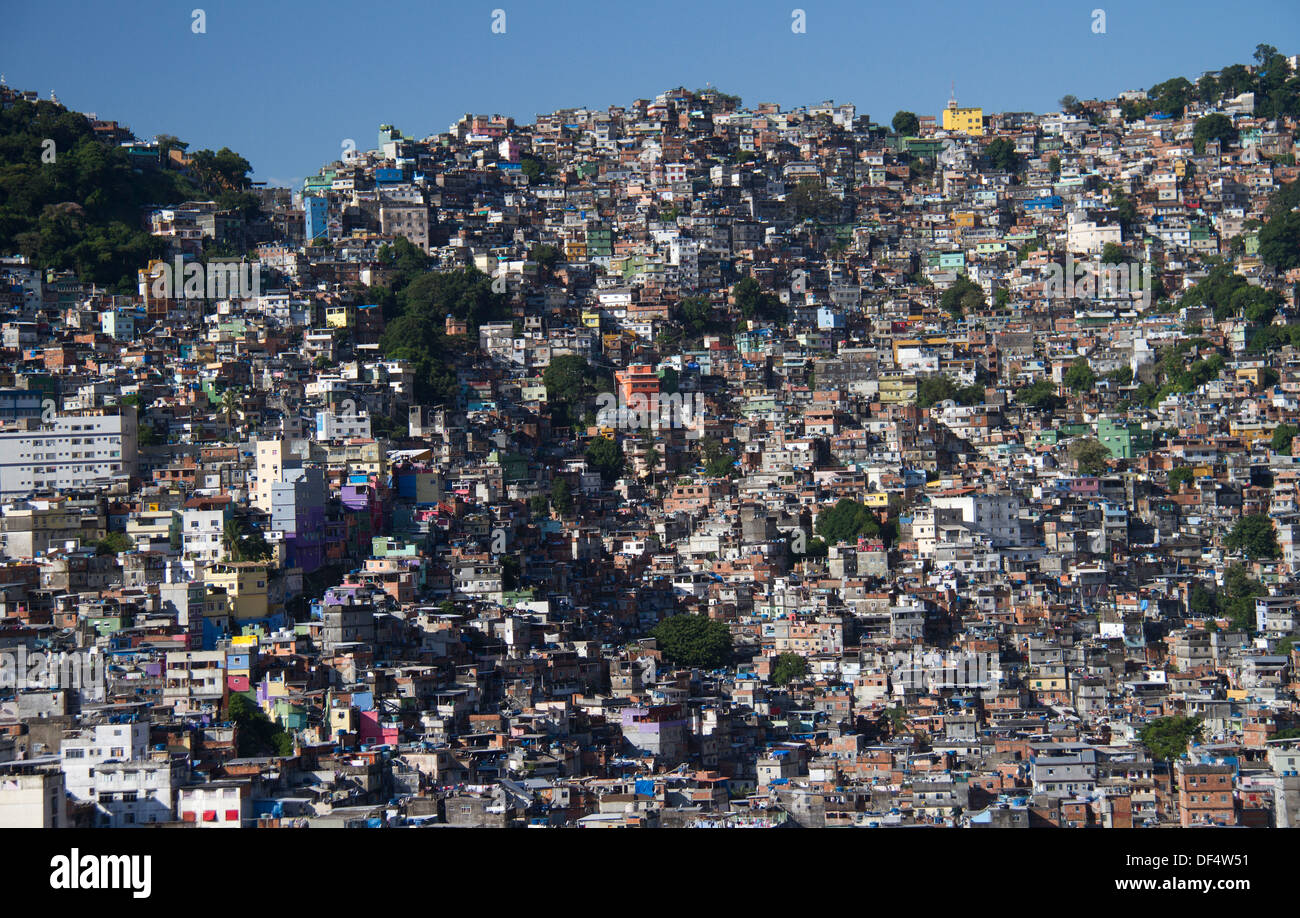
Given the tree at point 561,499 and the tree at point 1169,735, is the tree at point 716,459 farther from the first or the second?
the tree at point 1169,735

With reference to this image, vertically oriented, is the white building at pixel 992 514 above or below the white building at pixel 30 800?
above

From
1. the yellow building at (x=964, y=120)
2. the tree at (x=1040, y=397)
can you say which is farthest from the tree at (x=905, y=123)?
the tree at (x=1040, y=397)

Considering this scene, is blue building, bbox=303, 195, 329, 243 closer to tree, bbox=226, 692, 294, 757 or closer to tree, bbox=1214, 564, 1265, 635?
tree, bbox=1214, 564, 1265, 635

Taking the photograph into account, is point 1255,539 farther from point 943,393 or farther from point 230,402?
point 230,402

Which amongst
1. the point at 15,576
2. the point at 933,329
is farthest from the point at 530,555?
the point at 933,329

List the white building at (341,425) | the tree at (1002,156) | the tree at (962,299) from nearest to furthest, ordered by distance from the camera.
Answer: the white building at (341,425)
the tree at (962,299)
the tree at (1002,156)

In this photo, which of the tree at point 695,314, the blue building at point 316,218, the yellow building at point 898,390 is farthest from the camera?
the blue building at point 316,218
